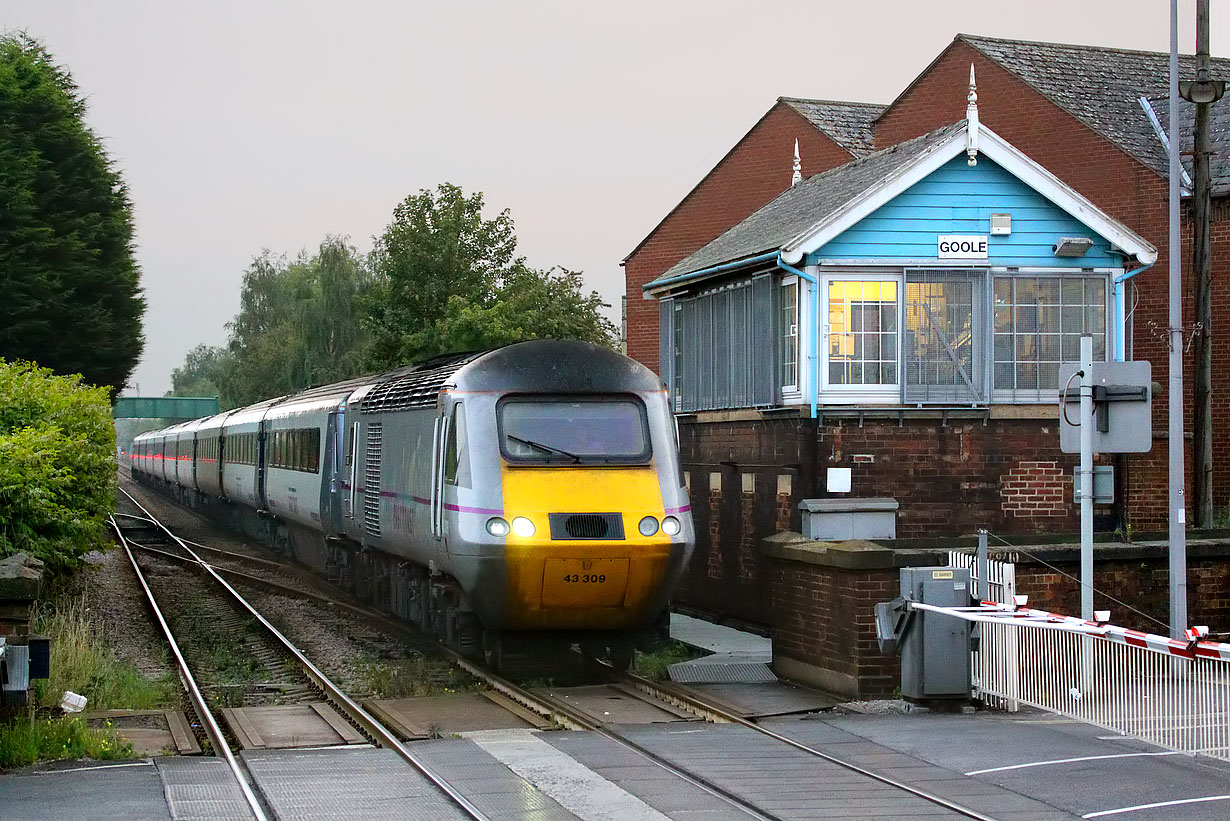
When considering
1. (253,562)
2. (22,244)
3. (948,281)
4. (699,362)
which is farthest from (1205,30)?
(22,244)

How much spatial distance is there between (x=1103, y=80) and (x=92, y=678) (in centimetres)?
2012

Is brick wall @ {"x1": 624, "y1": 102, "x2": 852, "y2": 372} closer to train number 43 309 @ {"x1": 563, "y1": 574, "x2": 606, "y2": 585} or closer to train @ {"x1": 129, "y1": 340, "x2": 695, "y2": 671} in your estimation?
train @ {"x1": 129, "y1": 340, "x2": 695, "y2": 671}

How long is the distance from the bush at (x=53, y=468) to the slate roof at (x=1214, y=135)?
15721 millimetres

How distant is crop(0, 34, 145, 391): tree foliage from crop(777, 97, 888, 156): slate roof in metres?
17.7

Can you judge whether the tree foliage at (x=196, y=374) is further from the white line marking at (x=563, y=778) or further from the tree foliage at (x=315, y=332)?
the white line marking at (x=563, y=778)

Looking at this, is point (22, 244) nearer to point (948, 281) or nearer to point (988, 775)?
point (948, 281)

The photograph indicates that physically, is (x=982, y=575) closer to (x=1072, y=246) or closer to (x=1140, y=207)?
(x=1072, y=246)

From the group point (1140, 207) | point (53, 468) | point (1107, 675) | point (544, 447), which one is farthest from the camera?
point (1140, 207)

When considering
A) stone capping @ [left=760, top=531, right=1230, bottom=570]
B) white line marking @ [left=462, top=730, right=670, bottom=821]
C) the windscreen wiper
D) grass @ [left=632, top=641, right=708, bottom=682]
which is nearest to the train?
the windscreen wiper

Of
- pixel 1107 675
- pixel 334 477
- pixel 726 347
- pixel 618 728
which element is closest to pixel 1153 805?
pixel 1107 675

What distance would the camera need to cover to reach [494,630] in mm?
13148

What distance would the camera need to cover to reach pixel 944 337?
54.6ft

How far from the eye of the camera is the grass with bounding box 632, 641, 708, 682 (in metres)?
A: 13.5

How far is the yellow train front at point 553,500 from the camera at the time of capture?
12.5m
